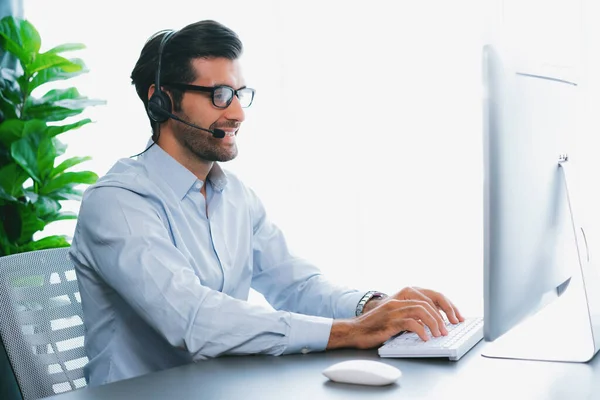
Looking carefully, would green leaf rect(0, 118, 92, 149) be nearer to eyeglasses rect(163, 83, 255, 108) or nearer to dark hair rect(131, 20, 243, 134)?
dark hair rect(131, 20, 243, 134)

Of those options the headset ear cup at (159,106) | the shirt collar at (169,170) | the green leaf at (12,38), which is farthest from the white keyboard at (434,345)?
the green leaf at (12,38)

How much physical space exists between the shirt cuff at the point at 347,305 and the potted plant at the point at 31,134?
5.50ft

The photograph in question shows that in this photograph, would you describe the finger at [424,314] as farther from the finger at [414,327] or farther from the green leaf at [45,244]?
the green leaf at [45,244]

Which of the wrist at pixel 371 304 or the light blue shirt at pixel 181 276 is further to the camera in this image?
the wrist at pixel 371 304

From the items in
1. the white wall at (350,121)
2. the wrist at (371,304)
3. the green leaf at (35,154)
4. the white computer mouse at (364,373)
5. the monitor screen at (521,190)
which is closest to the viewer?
the monitor screen at (521,190)

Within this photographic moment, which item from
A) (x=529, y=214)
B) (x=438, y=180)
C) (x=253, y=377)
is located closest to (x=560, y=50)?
(x=438, y=180)

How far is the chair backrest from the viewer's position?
150 centimetres

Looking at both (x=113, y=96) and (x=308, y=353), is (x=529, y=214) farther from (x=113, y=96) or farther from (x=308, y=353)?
(x=113, y=96)

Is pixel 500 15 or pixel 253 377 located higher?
pixel 500 15

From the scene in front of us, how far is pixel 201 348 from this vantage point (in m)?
1.35

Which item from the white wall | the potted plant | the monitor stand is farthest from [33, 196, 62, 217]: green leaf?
the monitor stand

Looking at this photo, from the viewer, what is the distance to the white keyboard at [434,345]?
1244mm

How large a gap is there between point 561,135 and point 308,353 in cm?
59

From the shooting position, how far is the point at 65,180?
3014 mm
